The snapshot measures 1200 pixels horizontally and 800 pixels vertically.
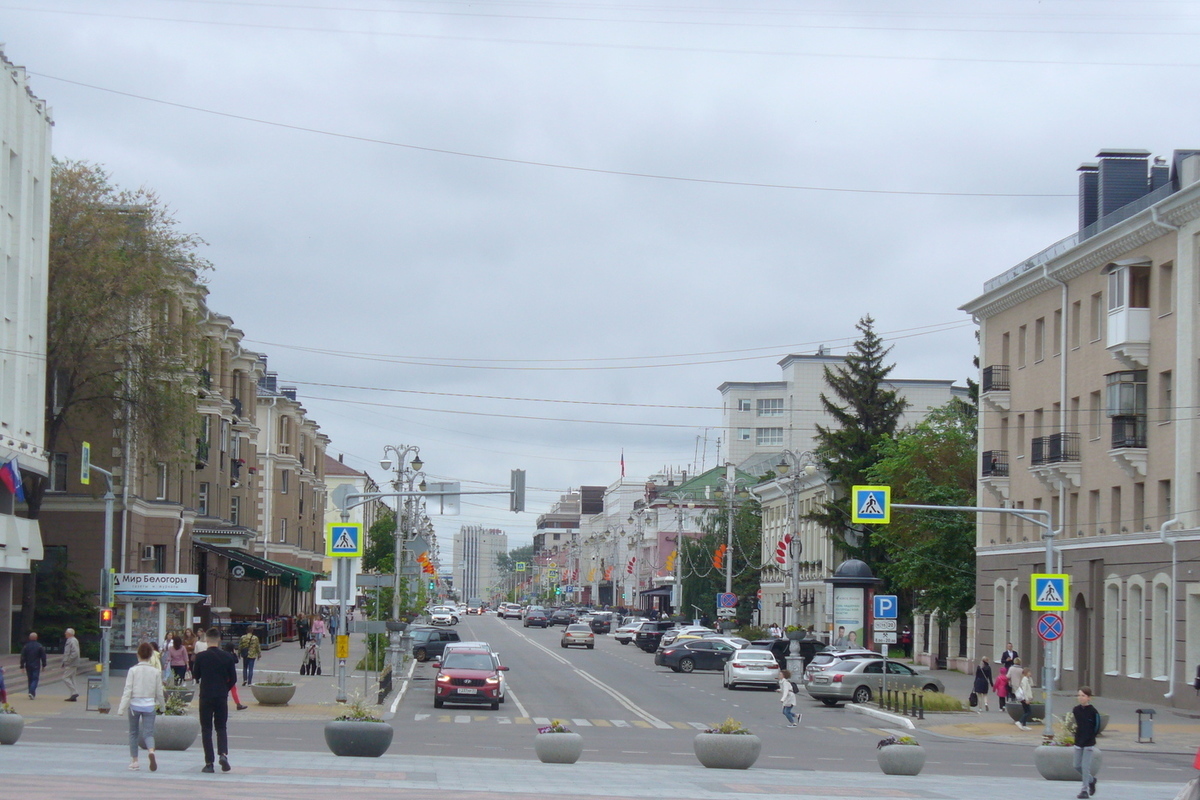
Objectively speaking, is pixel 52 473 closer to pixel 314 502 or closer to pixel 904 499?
pixel 904 499

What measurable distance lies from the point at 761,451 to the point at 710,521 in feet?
113

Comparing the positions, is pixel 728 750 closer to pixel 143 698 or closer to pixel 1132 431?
pixel 143 698

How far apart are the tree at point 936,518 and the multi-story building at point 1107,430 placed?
16.9 ft

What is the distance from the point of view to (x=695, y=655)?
58.6m

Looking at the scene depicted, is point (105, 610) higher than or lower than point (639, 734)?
higher

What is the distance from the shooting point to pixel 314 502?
347 feet

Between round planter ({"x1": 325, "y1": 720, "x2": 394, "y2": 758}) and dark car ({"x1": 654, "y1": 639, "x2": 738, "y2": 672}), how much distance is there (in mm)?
37952

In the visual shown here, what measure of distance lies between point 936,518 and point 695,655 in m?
12.0

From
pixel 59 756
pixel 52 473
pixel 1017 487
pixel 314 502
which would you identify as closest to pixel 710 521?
pixel 314 502

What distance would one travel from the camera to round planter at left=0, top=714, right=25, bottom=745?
21.7 meters

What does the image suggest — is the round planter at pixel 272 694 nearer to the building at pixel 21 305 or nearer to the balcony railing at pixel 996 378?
the building at pixel 21 305

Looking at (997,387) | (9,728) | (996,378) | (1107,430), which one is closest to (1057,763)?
(9,728)

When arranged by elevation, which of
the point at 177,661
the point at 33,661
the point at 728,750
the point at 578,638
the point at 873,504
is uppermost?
the point at 873,504

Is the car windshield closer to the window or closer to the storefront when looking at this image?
the storefront
